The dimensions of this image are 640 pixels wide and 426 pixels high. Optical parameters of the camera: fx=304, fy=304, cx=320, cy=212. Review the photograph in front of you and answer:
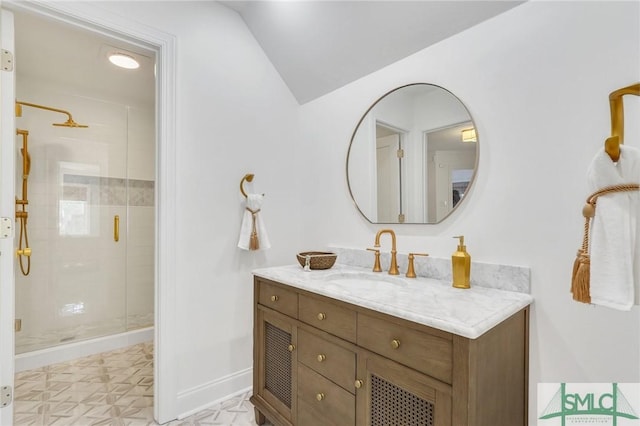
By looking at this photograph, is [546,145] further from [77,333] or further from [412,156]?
[77,333]

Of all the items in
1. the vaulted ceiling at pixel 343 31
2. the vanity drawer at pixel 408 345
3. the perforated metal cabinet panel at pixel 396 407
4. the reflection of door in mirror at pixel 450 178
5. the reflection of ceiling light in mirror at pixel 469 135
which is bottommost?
the perforated metal cabinet panel at pixel 396 407

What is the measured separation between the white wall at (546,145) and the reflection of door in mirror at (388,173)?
0.90 feet

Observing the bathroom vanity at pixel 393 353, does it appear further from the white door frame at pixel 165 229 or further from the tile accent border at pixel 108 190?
the tile accent border at pixel 108 190

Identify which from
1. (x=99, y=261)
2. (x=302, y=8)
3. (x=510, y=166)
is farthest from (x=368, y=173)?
(x=99, y=261)

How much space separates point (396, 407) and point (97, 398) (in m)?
2.05

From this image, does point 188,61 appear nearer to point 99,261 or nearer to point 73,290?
point 99,261

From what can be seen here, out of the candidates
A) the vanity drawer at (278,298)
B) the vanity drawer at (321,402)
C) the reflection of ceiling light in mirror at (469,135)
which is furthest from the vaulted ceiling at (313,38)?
the vanity drawer at (321,402)

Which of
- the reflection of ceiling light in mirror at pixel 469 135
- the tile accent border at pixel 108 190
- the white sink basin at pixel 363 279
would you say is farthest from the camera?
the tile accent border at pixel 108 190

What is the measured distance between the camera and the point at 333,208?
7.22 ft

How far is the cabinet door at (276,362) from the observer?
1530 mm

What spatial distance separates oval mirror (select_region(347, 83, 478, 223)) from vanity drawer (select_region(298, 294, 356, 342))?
73 centimetres

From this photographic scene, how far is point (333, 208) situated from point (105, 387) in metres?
2.06

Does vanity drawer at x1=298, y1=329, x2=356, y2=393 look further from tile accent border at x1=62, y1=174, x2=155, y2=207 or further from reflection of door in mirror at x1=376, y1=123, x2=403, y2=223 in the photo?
tile accent border at x1=62, y1=174, x2=155, y2=207

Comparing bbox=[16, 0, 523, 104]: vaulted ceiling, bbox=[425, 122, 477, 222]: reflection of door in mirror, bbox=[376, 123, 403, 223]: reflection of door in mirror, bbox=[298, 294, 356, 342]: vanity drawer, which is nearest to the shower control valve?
bbox=[16, 0, 523, 104]: vaulted ceiling
